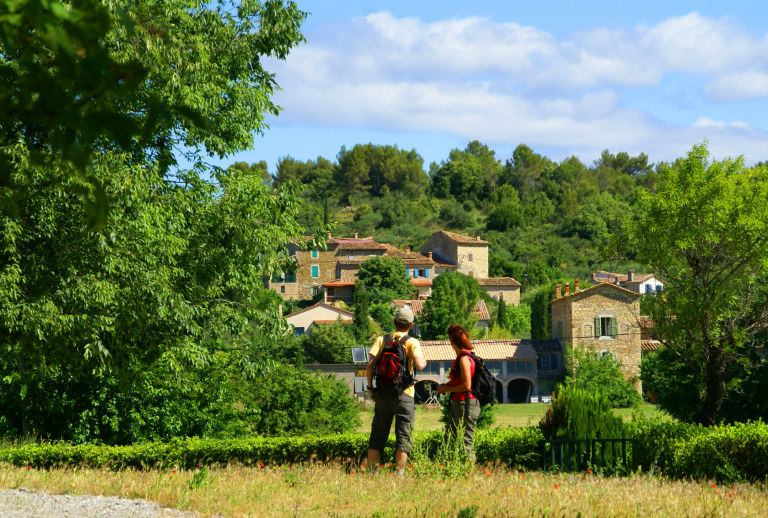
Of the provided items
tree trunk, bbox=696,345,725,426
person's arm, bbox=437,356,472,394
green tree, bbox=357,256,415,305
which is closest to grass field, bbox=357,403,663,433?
green tree, bbox=357,256,415,305

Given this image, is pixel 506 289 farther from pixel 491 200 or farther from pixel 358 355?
pixel 491 200

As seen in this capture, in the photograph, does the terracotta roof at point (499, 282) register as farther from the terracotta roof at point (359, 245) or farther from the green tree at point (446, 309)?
the terracotta roof at point (359, 245)

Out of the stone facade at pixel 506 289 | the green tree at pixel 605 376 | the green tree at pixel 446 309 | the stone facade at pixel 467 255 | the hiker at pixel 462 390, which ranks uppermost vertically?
the stone facade at pixel 467 255

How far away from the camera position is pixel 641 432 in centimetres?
822

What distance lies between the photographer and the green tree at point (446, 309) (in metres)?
63.3

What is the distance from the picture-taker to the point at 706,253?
15148mm

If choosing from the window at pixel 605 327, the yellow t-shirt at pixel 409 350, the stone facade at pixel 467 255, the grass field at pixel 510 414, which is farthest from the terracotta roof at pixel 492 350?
the yellow t-shirt at pixel 409 350

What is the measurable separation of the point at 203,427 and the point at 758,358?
60.1 feet

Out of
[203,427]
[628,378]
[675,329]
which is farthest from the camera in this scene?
[628,378]

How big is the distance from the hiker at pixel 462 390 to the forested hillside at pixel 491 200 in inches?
3177

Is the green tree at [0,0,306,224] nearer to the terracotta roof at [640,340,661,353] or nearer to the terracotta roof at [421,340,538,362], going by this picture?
the terracotta roof at [421,340,538,362]

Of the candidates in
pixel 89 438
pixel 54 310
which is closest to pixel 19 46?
pixel 54 310

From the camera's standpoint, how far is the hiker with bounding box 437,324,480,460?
23.5ft

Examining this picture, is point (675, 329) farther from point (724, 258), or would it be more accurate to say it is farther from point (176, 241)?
point (176, 241)
